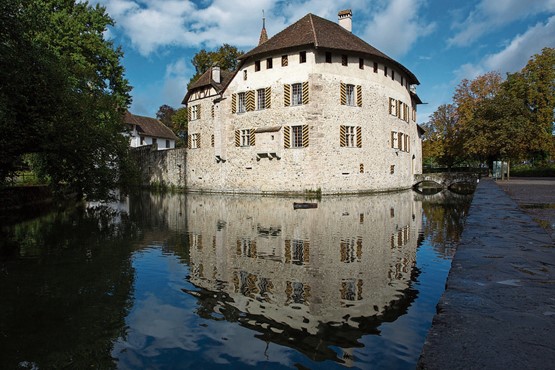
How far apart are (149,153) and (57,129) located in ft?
93.9

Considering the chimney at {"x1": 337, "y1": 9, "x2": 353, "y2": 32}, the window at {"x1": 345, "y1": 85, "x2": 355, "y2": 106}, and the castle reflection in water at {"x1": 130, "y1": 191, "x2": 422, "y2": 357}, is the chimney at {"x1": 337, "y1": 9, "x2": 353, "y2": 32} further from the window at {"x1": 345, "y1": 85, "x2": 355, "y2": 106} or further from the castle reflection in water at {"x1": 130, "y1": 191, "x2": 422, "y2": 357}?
the castle reflection in water at {"x1": 130, "y1": 191, "x2": 422, "y2": 357}

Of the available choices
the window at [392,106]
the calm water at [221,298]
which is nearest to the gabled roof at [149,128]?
the window at [392,106]

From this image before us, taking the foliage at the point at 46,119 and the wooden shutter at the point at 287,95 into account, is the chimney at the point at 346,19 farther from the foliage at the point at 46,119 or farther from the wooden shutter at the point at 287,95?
the foliage at the point at 46,119

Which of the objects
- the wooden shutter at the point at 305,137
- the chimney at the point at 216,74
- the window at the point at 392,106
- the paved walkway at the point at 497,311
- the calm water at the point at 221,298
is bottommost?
the calm water at the point at 221,298

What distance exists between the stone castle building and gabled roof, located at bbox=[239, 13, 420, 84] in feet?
0.33

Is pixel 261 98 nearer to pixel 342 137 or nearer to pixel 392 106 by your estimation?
pixel 342 137

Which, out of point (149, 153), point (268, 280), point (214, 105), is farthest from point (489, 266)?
point (149, 153)

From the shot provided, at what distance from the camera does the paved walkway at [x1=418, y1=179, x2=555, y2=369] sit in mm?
2172

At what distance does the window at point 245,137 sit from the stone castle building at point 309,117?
0.08m

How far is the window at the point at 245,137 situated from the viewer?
31.3 m

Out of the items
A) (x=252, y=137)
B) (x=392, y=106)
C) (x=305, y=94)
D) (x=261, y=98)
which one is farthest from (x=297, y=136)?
(x=392, y=106)

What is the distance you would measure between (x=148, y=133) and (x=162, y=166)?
60.6ft

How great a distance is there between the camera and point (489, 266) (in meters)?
4.07

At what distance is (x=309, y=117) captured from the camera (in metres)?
28.2
